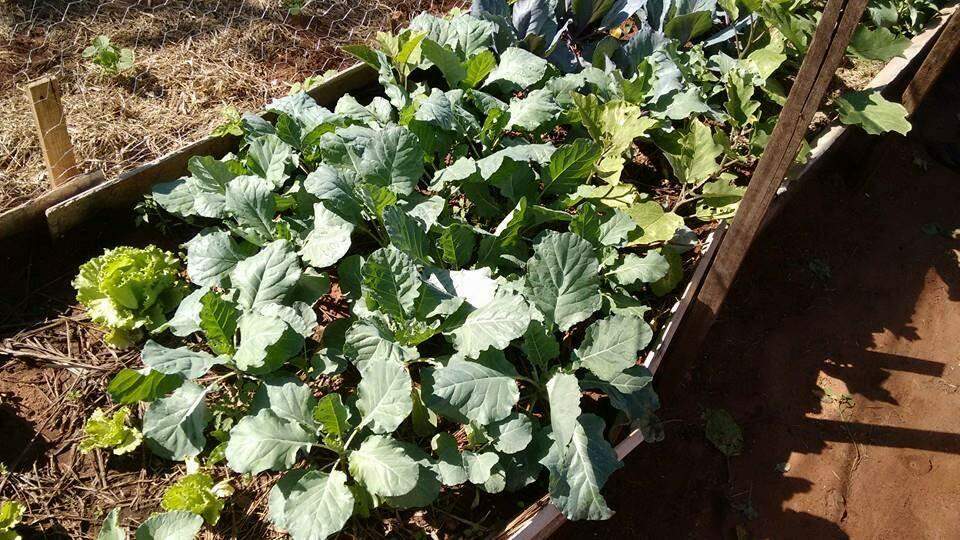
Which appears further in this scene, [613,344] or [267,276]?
[267,276]

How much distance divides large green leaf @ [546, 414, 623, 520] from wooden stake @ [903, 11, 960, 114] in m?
2.65

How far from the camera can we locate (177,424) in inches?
72.6

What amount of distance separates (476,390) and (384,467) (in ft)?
1.03

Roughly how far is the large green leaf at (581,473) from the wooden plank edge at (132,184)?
1792mm

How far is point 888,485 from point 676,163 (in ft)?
5.24

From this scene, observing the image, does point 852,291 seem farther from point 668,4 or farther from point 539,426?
point 539,426

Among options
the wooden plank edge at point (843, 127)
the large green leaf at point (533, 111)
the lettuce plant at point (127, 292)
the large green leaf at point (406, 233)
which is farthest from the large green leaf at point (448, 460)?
the wooden plank edge at point (843, 127)

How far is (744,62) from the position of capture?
9.44 ft

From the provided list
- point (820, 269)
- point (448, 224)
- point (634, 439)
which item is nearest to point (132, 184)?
point (448, 224)

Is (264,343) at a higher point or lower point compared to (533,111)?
lower

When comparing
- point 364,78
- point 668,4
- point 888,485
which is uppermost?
point 668,4

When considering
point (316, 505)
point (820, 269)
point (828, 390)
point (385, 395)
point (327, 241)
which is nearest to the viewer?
point (316, 505)

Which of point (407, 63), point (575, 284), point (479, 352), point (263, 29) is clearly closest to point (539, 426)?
point (479, 352)

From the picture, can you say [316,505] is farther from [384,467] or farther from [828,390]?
[828,390]
